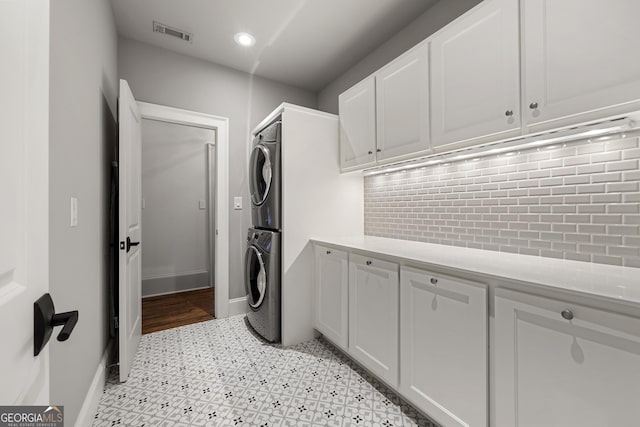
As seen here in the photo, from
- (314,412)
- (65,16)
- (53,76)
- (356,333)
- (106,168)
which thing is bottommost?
(314,412)

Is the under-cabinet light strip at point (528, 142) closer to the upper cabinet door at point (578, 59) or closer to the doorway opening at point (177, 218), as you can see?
the upper cabinet door at point (578, 59)

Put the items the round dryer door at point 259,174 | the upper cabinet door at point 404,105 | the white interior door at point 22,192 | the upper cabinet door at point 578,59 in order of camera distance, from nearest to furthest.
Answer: the white interior door at point 22,192 → the upper cabinet door at point 578,59 → the upper cabinet door at point 404,105 → the round dryer door at point 259,174

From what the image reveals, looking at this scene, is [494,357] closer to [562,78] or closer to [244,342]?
[562,78]

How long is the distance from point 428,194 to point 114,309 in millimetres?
2454

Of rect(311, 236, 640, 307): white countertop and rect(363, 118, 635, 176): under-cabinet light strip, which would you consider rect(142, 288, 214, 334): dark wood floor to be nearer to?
rect(311, 236, 640, 307): white countertop

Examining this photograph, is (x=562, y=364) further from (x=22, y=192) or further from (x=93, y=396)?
(x=93, y=396)

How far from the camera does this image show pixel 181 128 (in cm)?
390

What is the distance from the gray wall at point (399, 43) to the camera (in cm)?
198

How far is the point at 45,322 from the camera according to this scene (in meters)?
0.53

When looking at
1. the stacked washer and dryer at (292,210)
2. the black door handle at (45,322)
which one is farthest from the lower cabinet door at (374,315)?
the black door handle at (45,322)

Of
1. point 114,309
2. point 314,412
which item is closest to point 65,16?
point 114,309

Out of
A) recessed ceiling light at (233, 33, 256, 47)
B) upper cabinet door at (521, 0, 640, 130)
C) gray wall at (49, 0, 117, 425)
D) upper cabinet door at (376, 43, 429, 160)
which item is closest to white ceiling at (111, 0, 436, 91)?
recessed ceiling light at (233, 33, 256, 47)

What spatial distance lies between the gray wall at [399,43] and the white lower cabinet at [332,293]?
71.1 inches

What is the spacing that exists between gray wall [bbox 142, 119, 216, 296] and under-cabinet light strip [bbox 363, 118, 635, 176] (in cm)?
307
